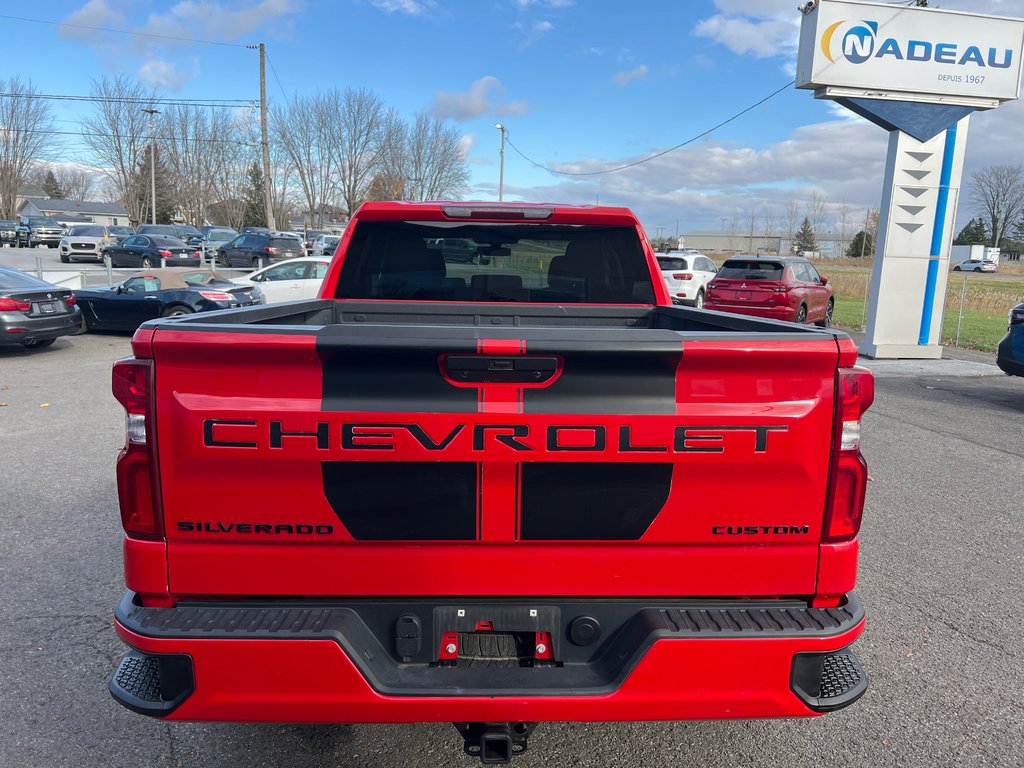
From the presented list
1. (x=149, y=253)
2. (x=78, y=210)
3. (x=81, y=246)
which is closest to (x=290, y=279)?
(x=149, y=253)

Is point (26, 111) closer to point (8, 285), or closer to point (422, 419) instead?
point (8, 285)

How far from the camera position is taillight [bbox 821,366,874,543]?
2.11 m

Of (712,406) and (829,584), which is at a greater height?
(712,406)

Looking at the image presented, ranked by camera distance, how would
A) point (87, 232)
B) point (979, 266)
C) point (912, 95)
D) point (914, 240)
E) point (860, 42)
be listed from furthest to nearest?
point (979, 266)
point (87, 232)
point (914, 240)
point (912, 95)
point (860, 42)

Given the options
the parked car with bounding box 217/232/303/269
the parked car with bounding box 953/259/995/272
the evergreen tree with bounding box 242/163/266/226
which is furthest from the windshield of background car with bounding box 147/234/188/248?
the parked car with bounding box 953/259/995/272

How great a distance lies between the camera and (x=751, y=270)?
17422mm

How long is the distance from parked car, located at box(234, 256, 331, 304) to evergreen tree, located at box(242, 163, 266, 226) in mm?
62401

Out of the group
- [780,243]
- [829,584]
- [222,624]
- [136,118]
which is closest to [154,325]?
[222,624]

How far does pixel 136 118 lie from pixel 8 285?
63350 mm

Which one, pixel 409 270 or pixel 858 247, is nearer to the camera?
pixel 409 270

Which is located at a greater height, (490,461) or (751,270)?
(751,270)

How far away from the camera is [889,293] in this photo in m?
14.1

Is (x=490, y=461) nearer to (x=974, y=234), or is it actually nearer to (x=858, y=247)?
(x=858, y=247)

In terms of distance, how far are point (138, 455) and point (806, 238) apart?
109451 mm
